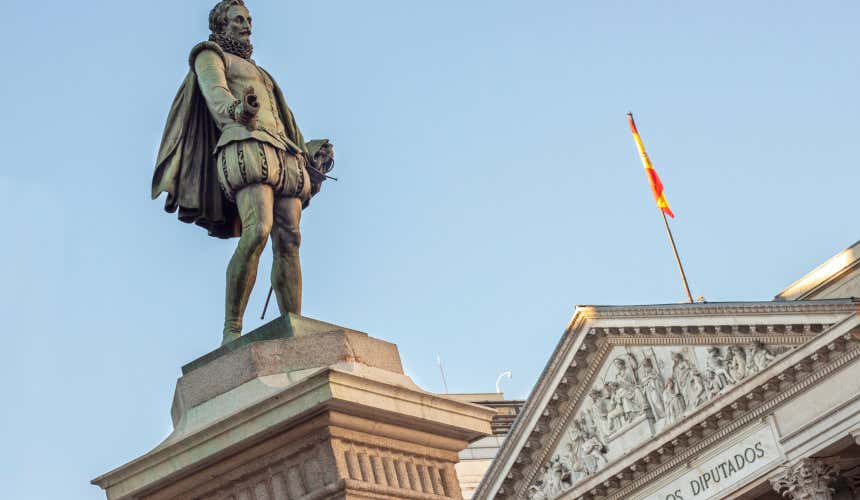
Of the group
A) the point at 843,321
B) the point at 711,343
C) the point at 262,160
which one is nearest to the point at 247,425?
the point at 262,160

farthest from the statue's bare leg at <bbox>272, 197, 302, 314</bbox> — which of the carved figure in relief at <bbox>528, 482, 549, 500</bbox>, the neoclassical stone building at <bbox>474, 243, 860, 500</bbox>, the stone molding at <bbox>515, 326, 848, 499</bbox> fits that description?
the carved figure in relief at <bbox>528, 482, 549, 500</bbox>

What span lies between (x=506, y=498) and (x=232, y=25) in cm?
3654

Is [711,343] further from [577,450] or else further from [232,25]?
[232,25]

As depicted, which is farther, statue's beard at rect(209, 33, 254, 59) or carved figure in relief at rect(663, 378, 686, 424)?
carved figure in relief at rect(663, 378, 686, 424)

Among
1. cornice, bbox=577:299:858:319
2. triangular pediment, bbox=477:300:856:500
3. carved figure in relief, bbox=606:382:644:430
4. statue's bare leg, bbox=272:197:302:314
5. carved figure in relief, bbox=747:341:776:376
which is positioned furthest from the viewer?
carved figure in relief, bbox=606:382:644:430

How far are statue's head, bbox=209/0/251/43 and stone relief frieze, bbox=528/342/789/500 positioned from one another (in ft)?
93.3

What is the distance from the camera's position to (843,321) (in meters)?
30.3

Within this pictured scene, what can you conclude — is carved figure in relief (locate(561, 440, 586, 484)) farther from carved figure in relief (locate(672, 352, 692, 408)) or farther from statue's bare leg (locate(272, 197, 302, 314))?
statue's bare leg (locate(272, 197, 302, 314))

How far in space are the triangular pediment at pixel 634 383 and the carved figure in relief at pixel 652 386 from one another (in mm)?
26

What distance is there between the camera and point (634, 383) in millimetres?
37688

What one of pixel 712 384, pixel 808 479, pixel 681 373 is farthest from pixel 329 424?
pixel 681 373

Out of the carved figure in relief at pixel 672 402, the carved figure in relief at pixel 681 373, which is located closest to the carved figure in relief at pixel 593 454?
the carved figure in relief at pixel 672 402

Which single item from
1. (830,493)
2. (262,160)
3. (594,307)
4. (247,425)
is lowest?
(247,425)

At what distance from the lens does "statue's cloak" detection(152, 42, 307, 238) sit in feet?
16.5
